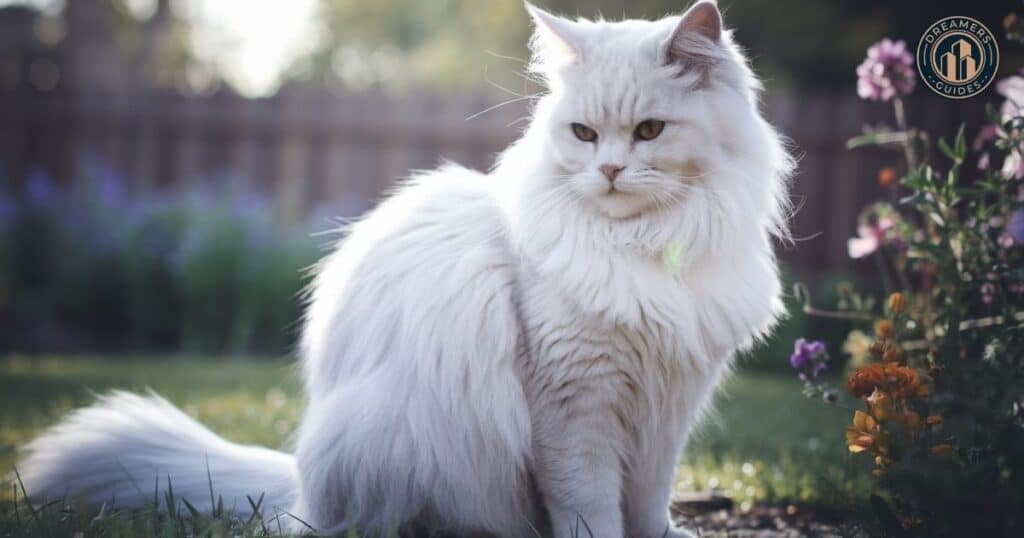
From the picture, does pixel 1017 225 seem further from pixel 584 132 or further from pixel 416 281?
pixel 416 281

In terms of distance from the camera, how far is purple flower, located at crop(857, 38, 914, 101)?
9.08 feet

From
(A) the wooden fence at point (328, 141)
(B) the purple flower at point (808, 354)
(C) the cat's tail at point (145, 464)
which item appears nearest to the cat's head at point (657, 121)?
(B) the purple flower at point (808, 354)

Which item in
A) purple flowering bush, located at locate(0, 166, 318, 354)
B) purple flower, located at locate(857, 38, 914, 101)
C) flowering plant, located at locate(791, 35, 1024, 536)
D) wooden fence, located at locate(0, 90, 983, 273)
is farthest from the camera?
wooden fence, located at locate(0, 90, 983, 273)

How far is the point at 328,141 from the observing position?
800 centimetres

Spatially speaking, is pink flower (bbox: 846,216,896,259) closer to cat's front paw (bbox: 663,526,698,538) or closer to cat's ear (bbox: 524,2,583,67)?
cat's front paw (bbox: 663,526,698,538)

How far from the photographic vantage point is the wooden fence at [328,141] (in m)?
7.68

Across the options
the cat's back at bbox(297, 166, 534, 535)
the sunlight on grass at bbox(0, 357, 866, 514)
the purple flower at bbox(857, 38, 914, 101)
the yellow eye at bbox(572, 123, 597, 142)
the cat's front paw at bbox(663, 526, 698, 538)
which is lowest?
the sunlight on grass at bbox(0, 357, 866, 514)

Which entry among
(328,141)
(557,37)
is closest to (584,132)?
(557,37)

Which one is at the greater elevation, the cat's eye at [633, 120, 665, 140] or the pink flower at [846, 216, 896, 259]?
the cat's eye at [633, 120, 665, 140]

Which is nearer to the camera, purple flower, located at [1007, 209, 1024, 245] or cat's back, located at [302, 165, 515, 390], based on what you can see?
cat's back, located at [302, 165, 515, 390]

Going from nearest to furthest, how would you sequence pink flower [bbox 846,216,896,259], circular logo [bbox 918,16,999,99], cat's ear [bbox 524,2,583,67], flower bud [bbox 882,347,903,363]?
1. flower bud [bbox 882,347,903,363]
2. cat's ear [bbox 524,2,583,67]
3. circular logo [bbox 918,16,999,99]
4. pink flower [bbox 846,216,896,259]

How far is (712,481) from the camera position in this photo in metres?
3.25

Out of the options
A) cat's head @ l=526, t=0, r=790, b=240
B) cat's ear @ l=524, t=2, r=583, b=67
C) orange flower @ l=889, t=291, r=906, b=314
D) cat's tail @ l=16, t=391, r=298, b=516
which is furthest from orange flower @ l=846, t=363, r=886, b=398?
cat's tail @ l=16, t=391, r=298, b=516

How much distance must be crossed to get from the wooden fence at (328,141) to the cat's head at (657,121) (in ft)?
16.9
